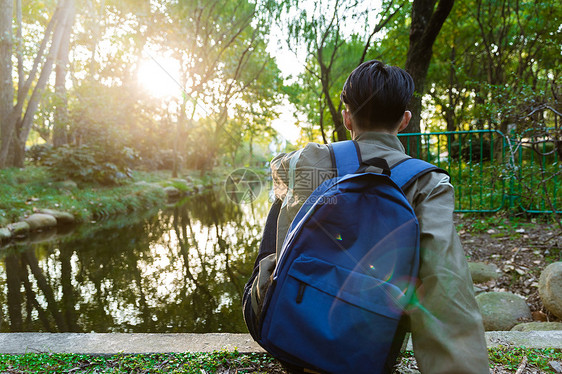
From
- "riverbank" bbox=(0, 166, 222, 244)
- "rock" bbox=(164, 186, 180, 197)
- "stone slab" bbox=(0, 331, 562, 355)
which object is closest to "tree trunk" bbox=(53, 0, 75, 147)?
"riverbank" bbox=(0, 166, 222, 244)

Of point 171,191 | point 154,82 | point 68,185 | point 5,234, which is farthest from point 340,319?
point 154,82

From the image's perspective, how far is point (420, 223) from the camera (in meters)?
1.07

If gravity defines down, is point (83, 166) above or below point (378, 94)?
below

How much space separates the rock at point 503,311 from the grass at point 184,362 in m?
0.84

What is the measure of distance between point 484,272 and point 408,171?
3007 mm

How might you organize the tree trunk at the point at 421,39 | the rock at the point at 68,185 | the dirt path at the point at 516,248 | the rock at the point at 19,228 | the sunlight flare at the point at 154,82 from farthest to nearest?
the sunlight flare at the point at 154,82 → the rock at the point at 68,185 → the rock at the point at 19,228 → the tree trunk at the point at 421,39 → the dirt path at the point at 516,248

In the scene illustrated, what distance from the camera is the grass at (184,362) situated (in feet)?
5.40

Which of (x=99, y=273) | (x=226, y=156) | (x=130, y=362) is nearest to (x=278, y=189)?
(x=130, y=362)

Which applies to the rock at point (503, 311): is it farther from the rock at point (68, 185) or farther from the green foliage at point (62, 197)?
the rock at point (68, 185)

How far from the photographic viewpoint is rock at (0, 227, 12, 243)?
213 inches

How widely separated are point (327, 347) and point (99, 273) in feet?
12.4

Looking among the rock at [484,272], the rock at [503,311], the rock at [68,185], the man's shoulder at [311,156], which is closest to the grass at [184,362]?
the rock at [503,311]

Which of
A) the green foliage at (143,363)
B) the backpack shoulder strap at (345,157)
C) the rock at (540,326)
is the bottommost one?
the rock at (540,326)

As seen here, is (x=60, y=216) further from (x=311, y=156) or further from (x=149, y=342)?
(x=311, y=156)
